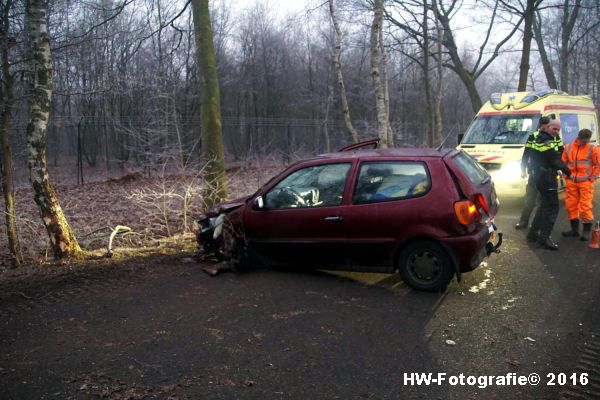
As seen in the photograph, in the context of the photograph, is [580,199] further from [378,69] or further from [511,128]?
[378,69]

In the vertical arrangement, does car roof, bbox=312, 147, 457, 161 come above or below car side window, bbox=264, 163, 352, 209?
above

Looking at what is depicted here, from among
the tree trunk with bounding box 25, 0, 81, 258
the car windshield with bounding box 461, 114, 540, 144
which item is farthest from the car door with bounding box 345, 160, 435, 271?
the car windshield with bounding box 461, 114, 540, 144

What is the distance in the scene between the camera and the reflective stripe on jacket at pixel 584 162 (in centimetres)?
729

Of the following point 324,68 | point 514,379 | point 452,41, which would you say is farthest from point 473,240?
point 324,68

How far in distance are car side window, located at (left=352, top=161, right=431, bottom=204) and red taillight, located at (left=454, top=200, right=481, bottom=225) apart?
1.21 feet

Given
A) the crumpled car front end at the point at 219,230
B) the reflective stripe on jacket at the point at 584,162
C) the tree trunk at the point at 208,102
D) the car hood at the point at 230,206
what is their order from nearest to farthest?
1. the crumpled car front end at the point at 219,230
2. the car hood at the point at 230,206
3. the reflective stripe on jacket at the point at 584,162
4. the tree trunk at the point at 208,102

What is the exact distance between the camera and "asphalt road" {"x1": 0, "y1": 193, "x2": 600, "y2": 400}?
3.42 m

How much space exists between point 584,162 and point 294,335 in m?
5.70

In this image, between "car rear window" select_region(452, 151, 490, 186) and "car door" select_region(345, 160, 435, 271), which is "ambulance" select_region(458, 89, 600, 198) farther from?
"car door" select_region(345, 160, 435, 271)

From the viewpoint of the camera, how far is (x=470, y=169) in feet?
18.2

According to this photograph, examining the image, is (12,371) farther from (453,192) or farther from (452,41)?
(452,41)

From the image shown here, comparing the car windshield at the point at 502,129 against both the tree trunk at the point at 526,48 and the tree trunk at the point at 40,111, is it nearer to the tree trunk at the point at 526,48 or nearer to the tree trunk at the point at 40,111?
the tree trunk at the point at 40,111

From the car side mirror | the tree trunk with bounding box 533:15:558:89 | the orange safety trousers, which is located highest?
the tree trunk with bounding box 533:15:558:89

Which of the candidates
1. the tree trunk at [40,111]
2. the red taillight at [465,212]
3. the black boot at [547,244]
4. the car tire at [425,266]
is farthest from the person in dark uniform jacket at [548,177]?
the tree trunk at [40,111]
